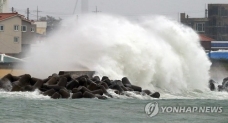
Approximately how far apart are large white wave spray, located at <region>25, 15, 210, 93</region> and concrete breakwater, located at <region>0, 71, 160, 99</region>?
3925 mm

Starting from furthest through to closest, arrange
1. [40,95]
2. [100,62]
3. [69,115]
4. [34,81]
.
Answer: [100,62] → [34,81] → [40,95] → [69,115]

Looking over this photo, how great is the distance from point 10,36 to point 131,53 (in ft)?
108

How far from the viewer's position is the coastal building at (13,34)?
65.1 metres

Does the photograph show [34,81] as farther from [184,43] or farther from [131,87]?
[184,43]

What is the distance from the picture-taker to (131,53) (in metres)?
35.0

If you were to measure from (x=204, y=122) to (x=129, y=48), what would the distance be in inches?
605

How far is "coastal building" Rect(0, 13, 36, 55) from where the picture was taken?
65062mm

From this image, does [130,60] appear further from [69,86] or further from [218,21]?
[218,21]

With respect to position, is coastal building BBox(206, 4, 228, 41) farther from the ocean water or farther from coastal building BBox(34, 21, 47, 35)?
the ocean water

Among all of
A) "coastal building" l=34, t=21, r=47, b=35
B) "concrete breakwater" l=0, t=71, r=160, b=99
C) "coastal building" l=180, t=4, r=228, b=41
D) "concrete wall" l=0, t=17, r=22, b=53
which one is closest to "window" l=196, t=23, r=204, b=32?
"coastal building" l=180, t=4, r=228, b=41

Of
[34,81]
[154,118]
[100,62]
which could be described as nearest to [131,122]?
[154,118]

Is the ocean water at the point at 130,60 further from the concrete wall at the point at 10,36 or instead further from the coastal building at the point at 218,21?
the coastal building at the point at 218,21

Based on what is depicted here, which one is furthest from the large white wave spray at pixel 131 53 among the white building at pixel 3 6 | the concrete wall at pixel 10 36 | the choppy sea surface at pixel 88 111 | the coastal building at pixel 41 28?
the coastal building at pixel 41 28

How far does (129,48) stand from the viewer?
→ 35094 mm
